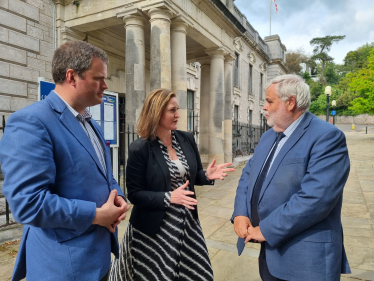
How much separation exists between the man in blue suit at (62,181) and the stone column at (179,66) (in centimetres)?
570

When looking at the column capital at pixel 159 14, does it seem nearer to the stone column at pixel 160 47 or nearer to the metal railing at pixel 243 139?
the stone column at pixel 160 47

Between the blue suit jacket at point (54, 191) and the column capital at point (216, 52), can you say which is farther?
the column capital at point (216, 52)

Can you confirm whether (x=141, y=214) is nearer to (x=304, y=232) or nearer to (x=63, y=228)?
(x=63, y=228)

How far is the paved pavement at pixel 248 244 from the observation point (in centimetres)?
296

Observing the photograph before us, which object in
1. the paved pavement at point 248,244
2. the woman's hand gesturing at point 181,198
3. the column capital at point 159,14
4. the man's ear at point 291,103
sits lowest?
the paved pavement at point 248,244

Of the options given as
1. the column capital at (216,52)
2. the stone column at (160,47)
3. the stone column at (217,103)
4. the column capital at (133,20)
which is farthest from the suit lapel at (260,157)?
the column capital at (216,52)

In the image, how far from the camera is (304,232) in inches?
60.3

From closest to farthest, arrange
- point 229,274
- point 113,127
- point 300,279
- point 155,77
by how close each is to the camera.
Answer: point 300,279
point 229,274
point 113,127
point 155,77

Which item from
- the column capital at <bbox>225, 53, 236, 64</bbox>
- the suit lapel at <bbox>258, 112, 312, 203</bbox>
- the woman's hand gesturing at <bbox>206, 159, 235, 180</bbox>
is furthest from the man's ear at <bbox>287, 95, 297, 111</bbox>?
the column capital at <bbox>225, 53, 236, 64</bbox>

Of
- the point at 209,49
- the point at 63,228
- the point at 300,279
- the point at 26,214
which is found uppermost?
the point at 209,49

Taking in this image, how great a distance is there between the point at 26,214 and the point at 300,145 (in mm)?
1584

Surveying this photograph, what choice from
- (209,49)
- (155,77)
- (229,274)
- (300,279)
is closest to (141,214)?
(300,279)

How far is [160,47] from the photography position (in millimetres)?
6508

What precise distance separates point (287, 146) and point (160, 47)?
5.63 metres
